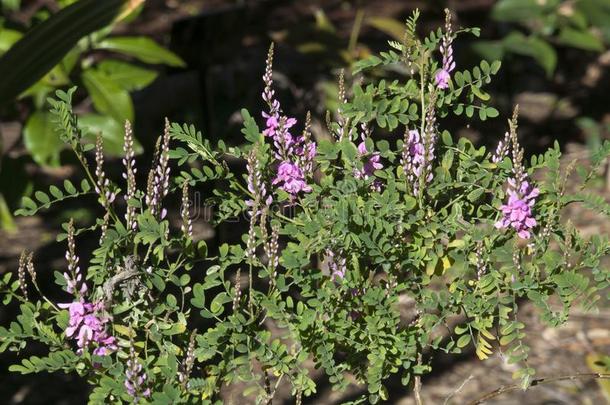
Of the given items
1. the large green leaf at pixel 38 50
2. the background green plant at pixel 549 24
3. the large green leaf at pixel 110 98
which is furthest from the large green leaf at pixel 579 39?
the large green leaf at pixel 38 50

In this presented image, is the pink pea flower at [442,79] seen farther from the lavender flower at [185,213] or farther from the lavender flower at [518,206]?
the lavender flower at [185,213]

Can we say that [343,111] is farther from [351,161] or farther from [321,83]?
[321,83]

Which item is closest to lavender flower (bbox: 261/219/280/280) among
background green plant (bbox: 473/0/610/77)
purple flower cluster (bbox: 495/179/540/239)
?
purple flower cluster (bbox: 495/179/540/239)

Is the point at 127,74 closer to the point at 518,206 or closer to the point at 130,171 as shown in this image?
the point at 130,171

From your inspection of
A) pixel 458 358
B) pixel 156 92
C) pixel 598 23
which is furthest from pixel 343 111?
pixel 156 92

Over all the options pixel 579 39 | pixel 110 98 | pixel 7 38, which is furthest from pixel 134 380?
pixel 579 39
